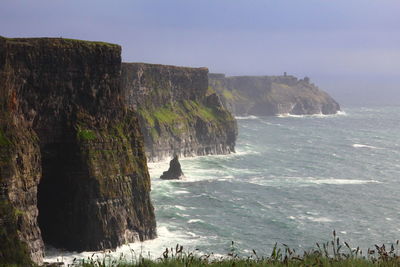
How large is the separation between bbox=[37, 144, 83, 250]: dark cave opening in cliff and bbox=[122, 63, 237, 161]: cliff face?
86018 mm

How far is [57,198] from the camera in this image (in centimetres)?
7288

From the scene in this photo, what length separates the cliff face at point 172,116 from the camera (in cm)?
16625

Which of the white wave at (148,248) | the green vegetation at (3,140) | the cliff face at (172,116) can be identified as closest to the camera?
the green vegetation at (3,140)

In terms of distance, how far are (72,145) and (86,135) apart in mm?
2356

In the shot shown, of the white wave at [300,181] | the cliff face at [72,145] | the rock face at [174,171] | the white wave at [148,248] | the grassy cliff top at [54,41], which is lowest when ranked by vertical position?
the white wave at [148,248]

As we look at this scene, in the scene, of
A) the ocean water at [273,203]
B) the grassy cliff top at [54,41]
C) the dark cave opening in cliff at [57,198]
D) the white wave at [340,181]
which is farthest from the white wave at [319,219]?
the grassy cliff top at [54,41]

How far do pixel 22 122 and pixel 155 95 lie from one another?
114m

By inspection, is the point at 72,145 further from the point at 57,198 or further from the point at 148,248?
the point at 148,248

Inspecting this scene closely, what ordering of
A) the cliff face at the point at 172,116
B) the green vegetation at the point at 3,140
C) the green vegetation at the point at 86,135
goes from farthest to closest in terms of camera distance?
the cliff face at the point at 172,116, the green vegetation at the point at 86,135, the green vegetation at the point at 3,140

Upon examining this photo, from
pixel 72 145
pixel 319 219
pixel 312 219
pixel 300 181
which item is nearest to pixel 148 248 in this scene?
pixel 72 145

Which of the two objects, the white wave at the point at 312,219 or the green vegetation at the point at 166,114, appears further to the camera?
the green vegetation at the point at 166,114

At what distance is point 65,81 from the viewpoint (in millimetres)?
73688

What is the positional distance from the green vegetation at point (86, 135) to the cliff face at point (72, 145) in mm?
92

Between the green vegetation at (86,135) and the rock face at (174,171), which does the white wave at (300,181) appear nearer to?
the rock face at (174,171)
